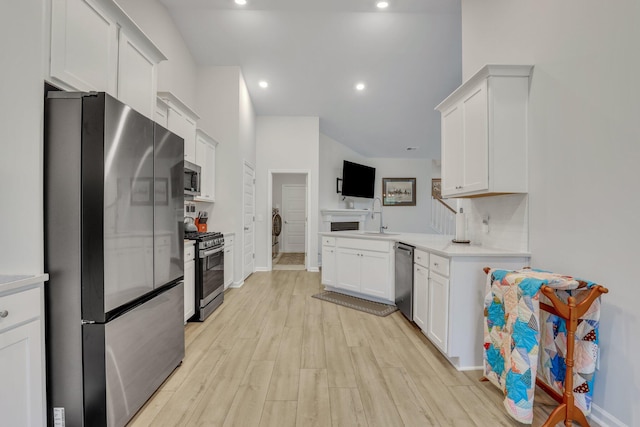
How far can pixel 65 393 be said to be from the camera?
1.36 metres

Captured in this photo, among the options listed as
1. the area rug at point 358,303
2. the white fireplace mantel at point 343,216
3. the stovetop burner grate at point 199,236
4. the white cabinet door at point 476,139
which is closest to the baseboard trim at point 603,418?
the white cabinet door at point 476,139

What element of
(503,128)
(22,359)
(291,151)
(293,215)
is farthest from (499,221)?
(293,215)

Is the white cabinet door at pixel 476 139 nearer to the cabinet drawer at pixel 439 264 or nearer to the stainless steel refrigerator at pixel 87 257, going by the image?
the cabinet drawer at pixel 439 264

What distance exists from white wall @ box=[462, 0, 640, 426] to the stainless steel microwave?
11.3 feet

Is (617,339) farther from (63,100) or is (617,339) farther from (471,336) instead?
(63,100)

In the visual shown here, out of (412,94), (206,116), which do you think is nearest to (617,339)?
(412,94)

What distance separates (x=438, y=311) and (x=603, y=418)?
1.04 m

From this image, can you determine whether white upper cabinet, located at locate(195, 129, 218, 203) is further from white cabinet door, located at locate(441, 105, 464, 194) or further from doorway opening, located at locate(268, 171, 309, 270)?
doorway opening, located at locate(268, 171, 309, 270)

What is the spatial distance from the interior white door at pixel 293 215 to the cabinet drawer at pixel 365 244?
15.0 feet

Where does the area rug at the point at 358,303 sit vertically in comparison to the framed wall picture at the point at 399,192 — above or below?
below

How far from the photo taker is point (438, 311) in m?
2.38

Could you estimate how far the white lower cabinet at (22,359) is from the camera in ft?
3.55

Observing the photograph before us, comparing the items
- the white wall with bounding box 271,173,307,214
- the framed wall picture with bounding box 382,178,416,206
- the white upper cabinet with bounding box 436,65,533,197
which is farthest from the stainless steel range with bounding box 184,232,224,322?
the framed wall picture with bounding box 382,178,416,206

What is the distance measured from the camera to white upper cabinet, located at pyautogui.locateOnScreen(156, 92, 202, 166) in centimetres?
305
